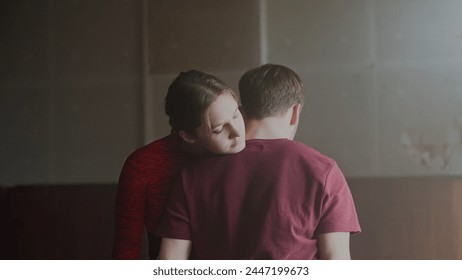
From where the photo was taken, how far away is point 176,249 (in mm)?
1687

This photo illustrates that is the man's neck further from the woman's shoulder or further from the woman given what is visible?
the woman's shoulder

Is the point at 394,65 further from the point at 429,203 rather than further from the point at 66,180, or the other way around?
the point at 66,180

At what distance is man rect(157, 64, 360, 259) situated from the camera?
1.64 metres

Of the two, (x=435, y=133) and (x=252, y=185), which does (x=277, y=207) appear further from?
(x=435, y=133)

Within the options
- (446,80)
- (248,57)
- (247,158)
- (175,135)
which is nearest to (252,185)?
(247,158)

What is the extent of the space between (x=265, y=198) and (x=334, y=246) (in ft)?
0.78

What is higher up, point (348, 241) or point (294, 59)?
point (294, 59)

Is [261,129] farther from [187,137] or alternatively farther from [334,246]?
[334,246]

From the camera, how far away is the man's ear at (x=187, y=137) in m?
1.69

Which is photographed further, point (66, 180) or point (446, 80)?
point (66, 180)

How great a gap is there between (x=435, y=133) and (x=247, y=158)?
558 mm
